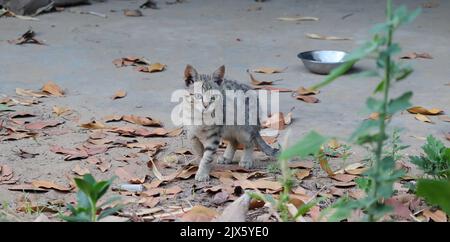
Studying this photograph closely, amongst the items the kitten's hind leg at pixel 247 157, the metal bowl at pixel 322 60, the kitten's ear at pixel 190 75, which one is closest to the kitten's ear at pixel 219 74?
the kitten's ear at pixel 190 75

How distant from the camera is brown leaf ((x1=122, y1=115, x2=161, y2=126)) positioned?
5277 millimetres

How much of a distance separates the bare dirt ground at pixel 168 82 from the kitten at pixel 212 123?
0.13 meters

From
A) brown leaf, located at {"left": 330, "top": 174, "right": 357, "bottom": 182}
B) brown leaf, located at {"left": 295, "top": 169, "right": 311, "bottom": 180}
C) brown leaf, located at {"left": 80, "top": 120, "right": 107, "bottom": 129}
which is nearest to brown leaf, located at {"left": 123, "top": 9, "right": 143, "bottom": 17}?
brown leaf, located at {"left": 80, "top": 120, "right": 107, "bottom": 129}

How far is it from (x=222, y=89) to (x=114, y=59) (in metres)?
3.05

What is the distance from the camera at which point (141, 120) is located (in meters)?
5.30

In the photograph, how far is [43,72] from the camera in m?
6.75

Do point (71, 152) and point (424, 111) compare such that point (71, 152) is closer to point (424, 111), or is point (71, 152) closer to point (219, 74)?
point (219, 74)

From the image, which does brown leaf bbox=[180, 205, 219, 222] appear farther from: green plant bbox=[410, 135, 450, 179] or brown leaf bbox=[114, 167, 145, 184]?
green plant bbox=[410, 135, 450, 179]

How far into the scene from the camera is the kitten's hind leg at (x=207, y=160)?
432cm

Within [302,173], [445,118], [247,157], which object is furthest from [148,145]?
[445,118]

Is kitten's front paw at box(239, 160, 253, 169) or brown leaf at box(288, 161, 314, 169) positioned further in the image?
kitten's front paw at box(239, 160, 253, 169)

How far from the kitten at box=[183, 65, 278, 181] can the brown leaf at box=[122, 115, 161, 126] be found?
0.76 metres

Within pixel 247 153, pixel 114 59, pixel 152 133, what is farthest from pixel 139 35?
pixel 247 153

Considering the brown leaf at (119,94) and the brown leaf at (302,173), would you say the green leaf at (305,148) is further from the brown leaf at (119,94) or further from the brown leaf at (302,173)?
the brown leaf at (119,94)
